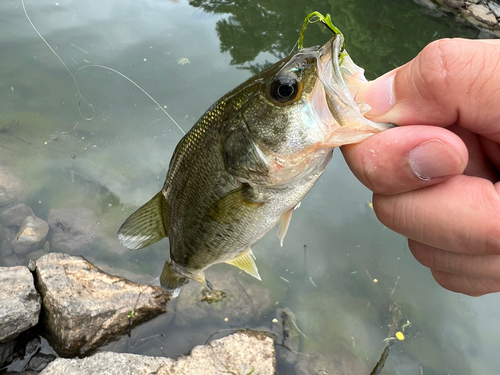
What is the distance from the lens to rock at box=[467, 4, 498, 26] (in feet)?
28.8

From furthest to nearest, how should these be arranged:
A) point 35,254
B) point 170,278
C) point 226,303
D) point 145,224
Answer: point 35,254 < point 226,303 < point 170,278 < point 145,224

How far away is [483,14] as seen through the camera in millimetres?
8906

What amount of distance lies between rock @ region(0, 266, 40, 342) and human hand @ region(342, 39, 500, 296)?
Answer: 3.08 meters

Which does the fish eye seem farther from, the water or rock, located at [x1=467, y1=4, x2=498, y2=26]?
rock, located at [x1=467, y1=4, x2=498, y2=26]

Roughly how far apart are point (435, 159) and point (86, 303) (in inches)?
123

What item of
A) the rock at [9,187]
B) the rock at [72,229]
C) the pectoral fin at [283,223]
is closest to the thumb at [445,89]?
the pectoral fin at [283,223]

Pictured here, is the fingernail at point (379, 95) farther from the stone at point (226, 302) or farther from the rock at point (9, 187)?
the rock at point (9, 187)

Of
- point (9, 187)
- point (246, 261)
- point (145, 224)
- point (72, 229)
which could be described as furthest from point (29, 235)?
point (246, 261)

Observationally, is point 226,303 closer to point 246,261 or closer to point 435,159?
point 246,261

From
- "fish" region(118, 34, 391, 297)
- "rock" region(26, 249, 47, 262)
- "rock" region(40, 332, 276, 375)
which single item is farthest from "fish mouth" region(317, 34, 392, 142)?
"rock" region(26, 249, 47, 262)

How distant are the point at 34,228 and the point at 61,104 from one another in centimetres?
229

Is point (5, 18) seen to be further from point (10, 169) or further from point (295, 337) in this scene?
point (295, 337)

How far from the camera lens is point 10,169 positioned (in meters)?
4.61

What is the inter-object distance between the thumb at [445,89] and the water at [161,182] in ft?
10.0
